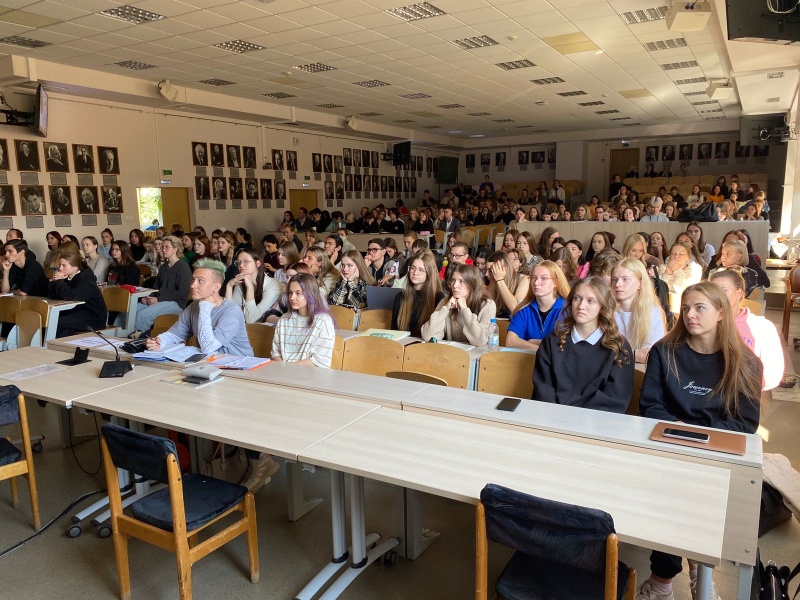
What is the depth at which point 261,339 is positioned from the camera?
452 cm

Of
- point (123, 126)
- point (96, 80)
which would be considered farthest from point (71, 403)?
point (123, 126)

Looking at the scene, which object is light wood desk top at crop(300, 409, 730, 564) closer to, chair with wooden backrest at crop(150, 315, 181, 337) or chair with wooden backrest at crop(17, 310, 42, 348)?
chair with wooden backrest at crop(150, 315, 181, 337)

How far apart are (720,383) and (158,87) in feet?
35.8

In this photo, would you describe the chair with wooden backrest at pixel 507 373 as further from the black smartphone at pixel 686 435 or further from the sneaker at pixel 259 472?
the sneaker at pixel 259 472

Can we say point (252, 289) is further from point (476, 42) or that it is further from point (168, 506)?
point (476, 42)

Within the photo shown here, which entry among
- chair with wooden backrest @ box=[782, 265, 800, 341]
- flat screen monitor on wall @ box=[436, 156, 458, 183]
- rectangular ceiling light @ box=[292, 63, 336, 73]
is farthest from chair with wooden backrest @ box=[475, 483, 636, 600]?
flat screen monitor on wall @ box=[436, 156, 458, 183]

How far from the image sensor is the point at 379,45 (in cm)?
858

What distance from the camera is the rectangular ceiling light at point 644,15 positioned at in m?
7.25

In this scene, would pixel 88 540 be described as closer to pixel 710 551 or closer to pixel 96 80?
pixel 710 551

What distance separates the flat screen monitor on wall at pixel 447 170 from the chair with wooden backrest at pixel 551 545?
71.1ft

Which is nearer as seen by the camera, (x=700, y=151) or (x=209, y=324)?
(x=209, y=324)

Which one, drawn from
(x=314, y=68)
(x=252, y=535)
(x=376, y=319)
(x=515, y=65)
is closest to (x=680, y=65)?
(x=515, y=65)

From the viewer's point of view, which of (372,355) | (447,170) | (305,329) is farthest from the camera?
(447,170)

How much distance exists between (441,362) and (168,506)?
169 centimetres
